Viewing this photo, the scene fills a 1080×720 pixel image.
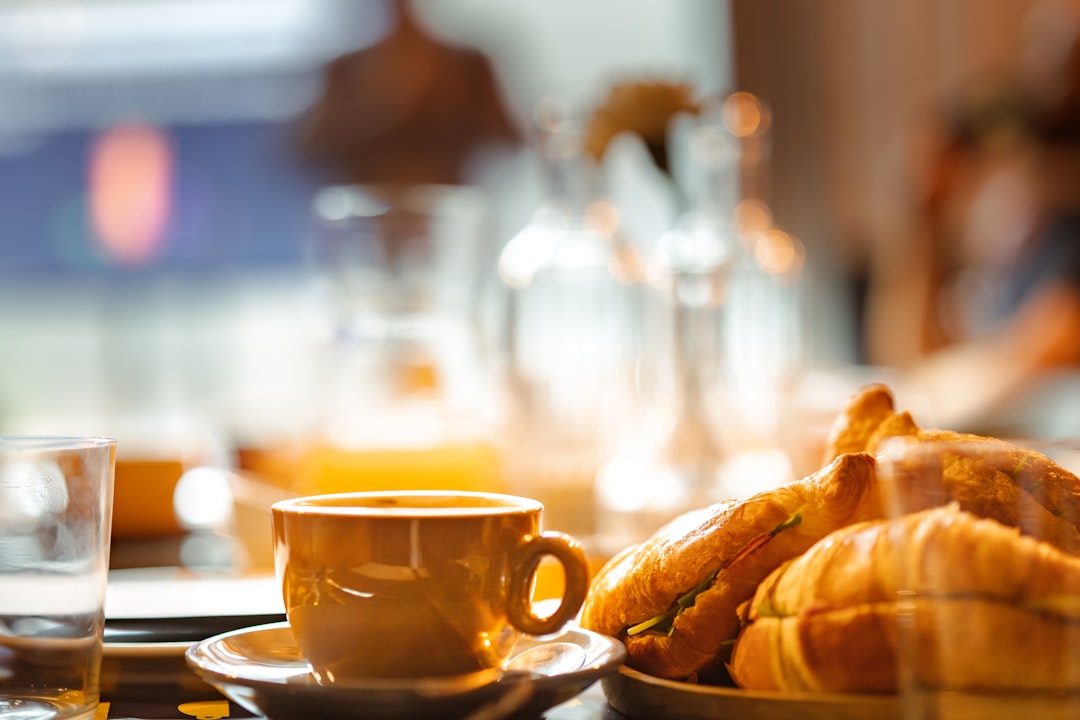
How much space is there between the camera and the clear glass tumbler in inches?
17.4

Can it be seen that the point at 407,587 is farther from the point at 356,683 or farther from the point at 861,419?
the point at 861,419

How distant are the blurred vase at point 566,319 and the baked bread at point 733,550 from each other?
62 cm

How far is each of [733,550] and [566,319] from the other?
2.31 ft

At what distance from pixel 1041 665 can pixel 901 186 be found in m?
5.11

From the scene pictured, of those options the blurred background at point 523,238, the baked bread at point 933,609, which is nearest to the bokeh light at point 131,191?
the blurred background at point 523,238

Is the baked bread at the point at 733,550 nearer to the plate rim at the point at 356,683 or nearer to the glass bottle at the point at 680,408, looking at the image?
the plate rim at the point at 356,683

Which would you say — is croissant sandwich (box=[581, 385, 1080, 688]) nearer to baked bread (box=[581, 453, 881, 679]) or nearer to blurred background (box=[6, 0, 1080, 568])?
baked bread (box=[581, 453, 881, 679])

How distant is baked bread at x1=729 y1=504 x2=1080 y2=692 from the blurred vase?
671 millimetres

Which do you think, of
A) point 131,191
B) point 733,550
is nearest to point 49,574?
point 733,550

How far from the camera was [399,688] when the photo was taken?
378 millimetres

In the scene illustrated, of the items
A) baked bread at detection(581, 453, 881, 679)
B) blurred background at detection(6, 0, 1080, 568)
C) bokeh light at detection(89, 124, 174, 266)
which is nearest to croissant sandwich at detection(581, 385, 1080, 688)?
baked bread at detection(581, 453, 881, 679)

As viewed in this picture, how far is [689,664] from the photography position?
0.43 meters

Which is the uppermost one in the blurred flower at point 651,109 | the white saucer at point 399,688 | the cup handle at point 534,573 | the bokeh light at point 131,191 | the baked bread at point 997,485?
the bokeh light at point 131,191

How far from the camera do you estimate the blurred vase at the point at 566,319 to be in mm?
1088
